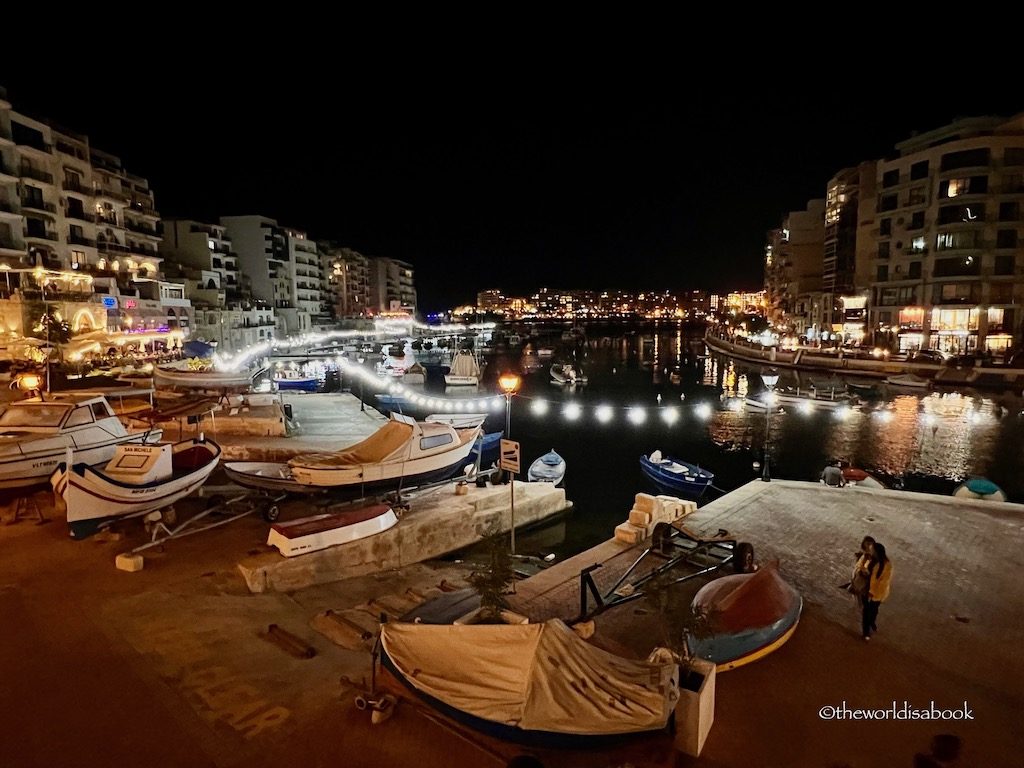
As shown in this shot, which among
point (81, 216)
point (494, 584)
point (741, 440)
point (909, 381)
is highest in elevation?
point (81, 216)

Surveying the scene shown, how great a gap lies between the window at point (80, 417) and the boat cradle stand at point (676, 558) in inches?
563

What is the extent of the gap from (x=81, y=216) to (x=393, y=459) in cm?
5181

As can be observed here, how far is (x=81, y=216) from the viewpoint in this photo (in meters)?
51.5

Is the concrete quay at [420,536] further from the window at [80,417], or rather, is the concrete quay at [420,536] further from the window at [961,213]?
the window at [961,213]

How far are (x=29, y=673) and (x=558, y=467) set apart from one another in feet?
61.0

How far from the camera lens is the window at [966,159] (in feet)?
187

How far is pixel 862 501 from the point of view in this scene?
47.7 feet

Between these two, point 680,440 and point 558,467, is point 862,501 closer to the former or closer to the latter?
point 558,467

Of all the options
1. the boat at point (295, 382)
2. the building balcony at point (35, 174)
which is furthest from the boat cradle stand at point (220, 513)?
the building balcony at point (35, 174)

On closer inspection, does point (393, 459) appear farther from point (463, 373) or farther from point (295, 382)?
point (463, 373)

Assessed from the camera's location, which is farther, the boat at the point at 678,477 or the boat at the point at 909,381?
the boat at the point at 909,381

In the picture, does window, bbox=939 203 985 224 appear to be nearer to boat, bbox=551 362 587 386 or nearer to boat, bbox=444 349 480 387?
boat, bbox=551 362 587 386

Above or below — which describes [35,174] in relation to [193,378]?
above

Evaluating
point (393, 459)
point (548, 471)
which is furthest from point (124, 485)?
point (548, 471)
